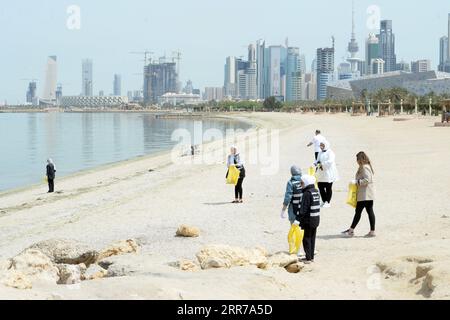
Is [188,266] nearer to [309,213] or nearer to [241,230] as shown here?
[309,213]

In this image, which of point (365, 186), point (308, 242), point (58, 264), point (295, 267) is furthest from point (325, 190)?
point (58, 264)

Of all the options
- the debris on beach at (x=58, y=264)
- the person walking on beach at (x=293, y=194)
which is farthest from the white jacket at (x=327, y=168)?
the debris on beach at (x=58, y=264)

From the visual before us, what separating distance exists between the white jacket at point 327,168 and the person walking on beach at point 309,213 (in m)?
3.82

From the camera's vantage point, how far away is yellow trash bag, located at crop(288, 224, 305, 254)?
29.6 ft

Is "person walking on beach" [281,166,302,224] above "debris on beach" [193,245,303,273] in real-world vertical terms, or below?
above

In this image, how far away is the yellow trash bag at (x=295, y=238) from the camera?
9.01m

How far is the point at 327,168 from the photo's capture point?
1259 cm

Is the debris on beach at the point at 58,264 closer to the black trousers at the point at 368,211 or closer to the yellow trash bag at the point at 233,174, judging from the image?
the black trousers at the point at 368,211

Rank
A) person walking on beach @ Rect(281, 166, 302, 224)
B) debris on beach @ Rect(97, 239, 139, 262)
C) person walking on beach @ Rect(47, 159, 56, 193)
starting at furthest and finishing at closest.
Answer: person walking on beach @ Rect(47, 159, 56, 193) < debris on beach @ Rect(97, 239, 139, 262) < person walking on beach @ Rect(281, 166, 302, 224)

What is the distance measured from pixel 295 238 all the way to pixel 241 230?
2503mm

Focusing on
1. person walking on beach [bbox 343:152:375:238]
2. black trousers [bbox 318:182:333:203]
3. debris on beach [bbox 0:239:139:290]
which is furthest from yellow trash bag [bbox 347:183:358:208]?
debris on beach [bbox 0:239:139:290]

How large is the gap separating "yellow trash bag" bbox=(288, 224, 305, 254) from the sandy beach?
1.27 ft

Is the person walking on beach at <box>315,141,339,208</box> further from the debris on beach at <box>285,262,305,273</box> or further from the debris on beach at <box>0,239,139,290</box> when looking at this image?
the debris on beach at <box>285,262,305,273</box>
